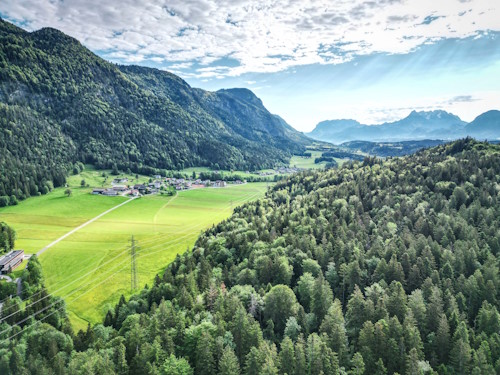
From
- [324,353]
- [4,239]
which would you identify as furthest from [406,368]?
[4,239]

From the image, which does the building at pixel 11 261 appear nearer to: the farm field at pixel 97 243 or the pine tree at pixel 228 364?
the farm field at pixel 97 243

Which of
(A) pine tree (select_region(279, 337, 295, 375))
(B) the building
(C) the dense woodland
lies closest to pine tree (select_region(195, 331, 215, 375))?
(C) the dense woodland

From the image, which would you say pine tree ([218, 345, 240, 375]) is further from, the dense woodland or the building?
the building

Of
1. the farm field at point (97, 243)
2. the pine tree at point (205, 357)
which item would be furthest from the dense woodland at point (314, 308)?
the farm field at point (97, 243)

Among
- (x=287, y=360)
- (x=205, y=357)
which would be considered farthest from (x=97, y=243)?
(x=287, y=360)

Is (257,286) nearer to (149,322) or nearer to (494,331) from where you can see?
(149,322)
